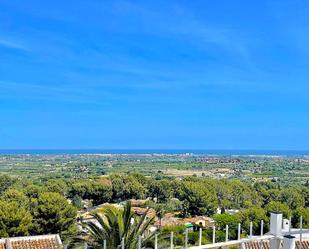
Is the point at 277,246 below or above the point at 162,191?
above

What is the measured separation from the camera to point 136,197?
53.6 metres

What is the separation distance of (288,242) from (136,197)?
5092 centimetres

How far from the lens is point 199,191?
42.9 meters

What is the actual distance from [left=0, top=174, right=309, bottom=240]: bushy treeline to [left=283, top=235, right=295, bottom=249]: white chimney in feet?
65.7

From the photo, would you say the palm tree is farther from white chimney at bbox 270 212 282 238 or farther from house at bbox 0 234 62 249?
house at bbox 0 234 62 249

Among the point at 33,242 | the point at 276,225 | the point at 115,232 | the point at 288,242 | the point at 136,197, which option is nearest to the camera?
the point at 288,242

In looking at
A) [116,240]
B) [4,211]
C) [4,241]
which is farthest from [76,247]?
[4,211]

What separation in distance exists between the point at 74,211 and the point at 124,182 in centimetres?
2575

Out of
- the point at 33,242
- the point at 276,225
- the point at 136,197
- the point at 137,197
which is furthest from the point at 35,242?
the point at 137,197

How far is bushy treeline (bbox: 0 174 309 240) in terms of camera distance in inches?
1035

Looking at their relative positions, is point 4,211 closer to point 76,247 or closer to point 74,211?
point 74,211

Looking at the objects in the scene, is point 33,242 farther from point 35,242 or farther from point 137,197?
point 137,197

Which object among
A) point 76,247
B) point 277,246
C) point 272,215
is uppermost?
point 272,215

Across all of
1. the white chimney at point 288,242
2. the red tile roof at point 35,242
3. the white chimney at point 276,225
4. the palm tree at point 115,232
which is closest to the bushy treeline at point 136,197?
the red tile roof at point 35,242
